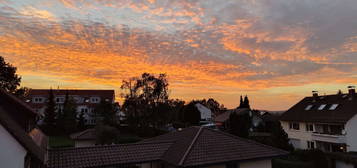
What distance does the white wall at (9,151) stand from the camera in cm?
925

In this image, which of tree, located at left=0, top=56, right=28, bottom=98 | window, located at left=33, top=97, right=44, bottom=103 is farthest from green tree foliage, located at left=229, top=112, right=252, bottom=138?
window, located at left=33, top=97, right=44, bottom=103

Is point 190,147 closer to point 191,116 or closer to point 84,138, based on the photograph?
point 84,138

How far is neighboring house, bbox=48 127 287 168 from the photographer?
1395 cm

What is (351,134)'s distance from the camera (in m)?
27.6

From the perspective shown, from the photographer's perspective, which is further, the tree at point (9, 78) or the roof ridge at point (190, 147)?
the tree at point (9, 78)

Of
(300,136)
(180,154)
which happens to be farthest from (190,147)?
(300,136)

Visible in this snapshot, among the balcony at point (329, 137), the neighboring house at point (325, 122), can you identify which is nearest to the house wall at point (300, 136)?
the neighboring house at point (325, 122)

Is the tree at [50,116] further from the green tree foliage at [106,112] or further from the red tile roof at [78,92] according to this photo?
the red tile roof at [78,92]

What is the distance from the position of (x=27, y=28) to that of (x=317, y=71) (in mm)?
34667

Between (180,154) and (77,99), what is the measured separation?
55696 millimetres

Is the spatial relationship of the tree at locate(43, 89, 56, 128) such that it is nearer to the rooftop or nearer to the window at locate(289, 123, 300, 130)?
the rooftop

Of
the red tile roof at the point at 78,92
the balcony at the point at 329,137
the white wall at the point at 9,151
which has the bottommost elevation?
the balcony at the point at 329,137

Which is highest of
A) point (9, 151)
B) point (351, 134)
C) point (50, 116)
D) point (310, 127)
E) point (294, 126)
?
point (9, 151)

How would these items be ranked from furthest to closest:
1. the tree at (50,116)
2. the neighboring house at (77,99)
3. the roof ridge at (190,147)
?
the neighboring house at (77,99)
the tree at (50,116)
the roof ridge at (190,147)
